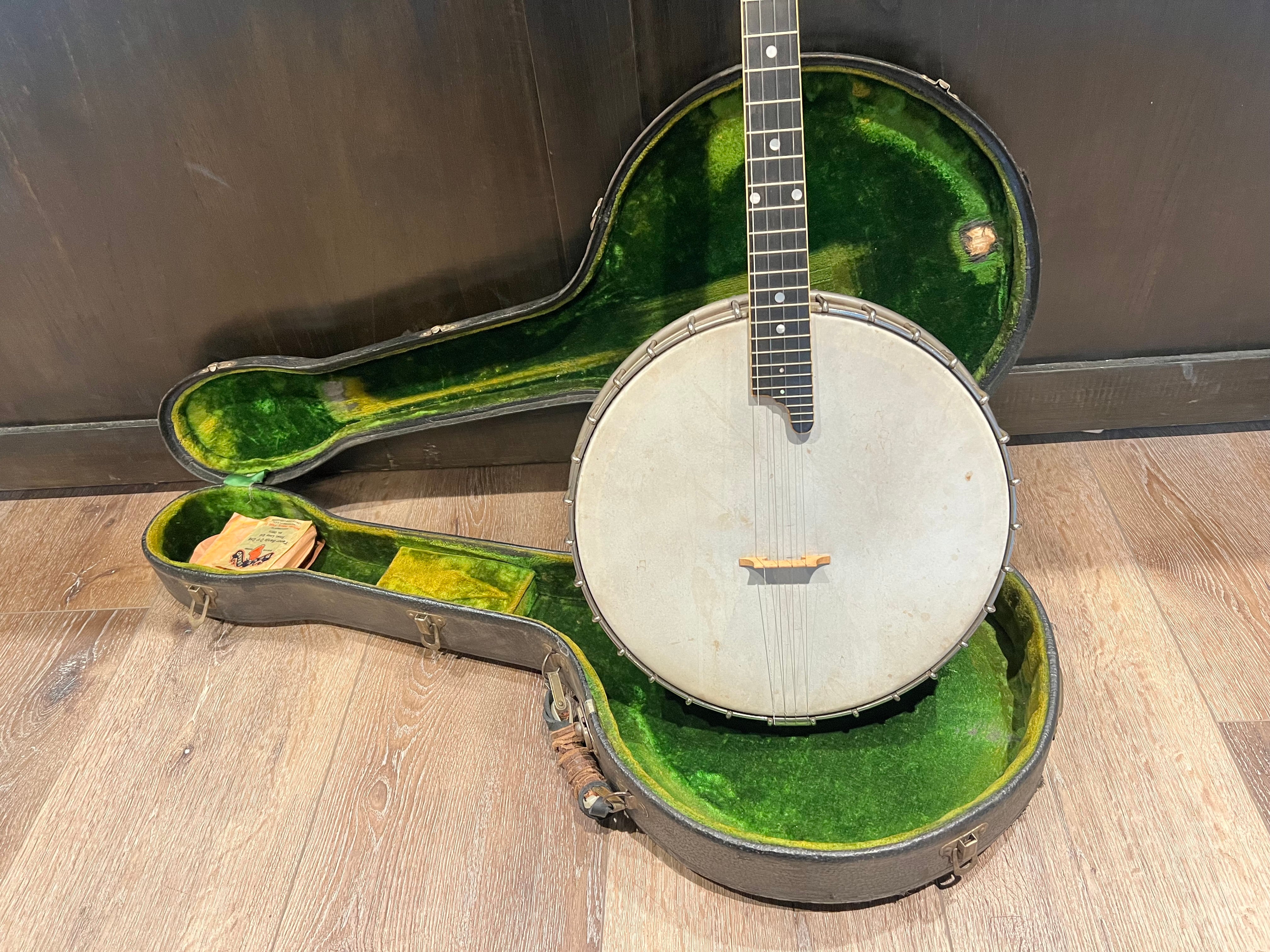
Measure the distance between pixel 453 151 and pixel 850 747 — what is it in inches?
46.3

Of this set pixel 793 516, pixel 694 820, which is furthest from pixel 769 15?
pixel 694 820

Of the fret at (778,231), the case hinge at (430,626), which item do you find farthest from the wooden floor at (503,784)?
the fret at (778,231)

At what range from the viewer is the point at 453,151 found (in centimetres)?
141

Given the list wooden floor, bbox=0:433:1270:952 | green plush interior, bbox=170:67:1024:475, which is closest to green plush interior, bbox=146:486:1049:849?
wooden floor, bbox=0:433:1270:952

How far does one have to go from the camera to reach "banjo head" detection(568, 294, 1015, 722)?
97cm

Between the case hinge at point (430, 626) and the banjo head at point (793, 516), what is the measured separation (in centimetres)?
40

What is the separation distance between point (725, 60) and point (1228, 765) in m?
1.30

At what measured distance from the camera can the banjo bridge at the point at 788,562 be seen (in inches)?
41.4

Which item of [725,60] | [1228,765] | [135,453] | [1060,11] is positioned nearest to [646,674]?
[1228,765]

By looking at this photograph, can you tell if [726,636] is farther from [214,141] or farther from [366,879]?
[214,141]

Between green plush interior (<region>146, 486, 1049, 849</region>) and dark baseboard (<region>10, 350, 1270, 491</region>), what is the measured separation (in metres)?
0.55

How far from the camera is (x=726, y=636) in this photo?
1.12 metres

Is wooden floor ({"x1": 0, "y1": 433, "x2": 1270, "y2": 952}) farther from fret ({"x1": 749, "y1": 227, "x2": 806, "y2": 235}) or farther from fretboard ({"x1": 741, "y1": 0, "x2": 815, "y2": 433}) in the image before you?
fret ({"x1": 749, "y1": 227, "x2": 806, "y2": 235})

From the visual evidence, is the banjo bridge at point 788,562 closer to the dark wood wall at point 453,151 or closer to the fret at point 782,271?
the fret at point 782,271
